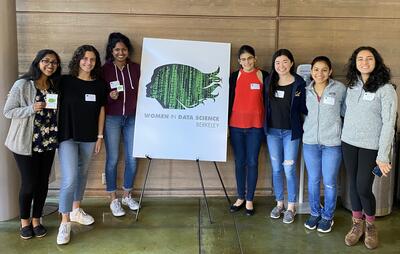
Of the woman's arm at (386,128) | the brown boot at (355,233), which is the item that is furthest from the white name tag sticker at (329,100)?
the brown boot at (355,233)

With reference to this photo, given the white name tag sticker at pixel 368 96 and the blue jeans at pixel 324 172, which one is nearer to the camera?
the white name tag sticker at pixel 368 96

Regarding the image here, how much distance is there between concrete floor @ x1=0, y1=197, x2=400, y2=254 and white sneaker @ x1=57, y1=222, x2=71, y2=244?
0.15ft

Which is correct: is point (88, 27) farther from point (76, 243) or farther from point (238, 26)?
point (76, 243)

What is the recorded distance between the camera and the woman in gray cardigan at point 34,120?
2822mm

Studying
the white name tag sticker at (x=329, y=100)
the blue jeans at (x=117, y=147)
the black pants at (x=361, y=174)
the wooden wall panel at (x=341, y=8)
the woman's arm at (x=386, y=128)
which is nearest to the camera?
the woman's arm at (x=386, y=128)

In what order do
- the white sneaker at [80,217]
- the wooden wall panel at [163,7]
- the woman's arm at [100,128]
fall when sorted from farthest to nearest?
the wooden wall panel at [163,7] → the white sneaker at [80,217] → the woman's arm at [100,128]

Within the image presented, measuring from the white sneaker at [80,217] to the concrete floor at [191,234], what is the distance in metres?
0.06

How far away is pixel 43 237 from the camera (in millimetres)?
3105

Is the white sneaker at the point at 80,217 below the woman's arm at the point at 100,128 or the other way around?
below

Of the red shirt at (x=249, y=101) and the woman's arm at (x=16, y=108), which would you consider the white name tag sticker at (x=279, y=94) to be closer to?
the red shirt at (x=249, y=101)

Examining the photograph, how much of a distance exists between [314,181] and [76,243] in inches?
79.5

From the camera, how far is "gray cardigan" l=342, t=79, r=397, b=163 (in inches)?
106

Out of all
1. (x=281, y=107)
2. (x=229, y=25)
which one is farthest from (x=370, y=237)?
(x=229, y=25)

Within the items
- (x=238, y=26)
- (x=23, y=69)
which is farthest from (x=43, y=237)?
(x=238, y=26)
